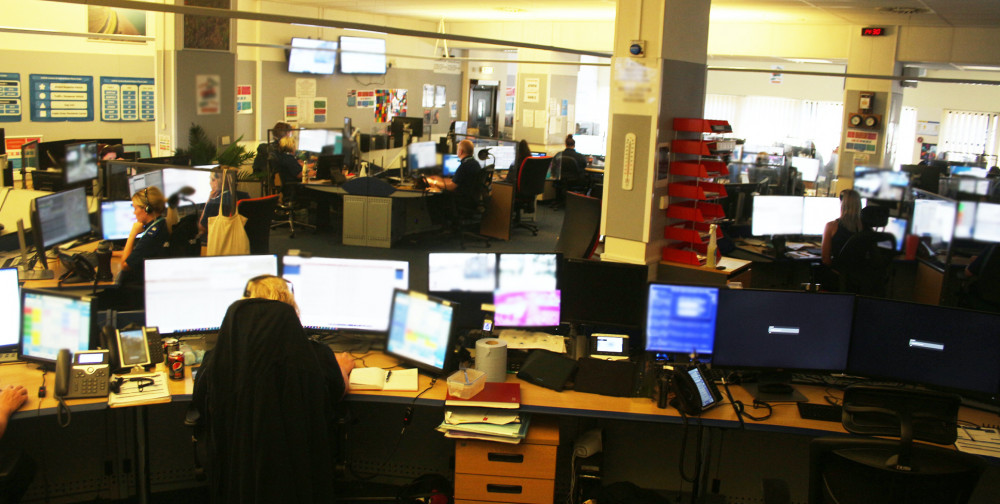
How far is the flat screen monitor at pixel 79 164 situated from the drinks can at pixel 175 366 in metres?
3.64

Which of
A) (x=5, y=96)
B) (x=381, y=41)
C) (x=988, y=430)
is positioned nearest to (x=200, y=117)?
(x=5, y=96)

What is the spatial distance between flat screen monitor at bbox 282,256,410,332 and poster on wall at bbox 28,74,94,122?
6087mm

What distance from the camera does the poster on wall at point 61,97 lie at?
7.98 meters

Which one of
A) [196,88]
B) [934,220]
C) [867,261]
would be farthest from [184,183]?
[934,220]

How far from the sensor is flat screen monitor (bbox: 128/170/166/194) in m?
5.45

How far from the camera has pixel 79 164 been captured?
20.5 ft

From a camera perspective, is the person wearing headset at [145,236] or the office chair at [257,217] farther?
the office chair at [257,217]

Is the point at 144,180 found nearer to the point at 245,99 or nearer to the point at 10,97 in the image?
Answer: the point at 10,97

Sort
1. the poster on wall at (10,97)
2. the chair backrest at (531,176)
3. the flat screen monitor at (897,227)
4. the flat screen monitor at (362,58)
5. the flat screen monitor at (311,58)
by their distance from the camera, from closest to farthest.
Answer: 1. the flat screen monitor at (897,227)
2. the poster on wall at (10,97)
3. the chair backrest at (531,176)
4. the flat screen monitor at (311,58)
5. the flat screen monitor at (362,58)

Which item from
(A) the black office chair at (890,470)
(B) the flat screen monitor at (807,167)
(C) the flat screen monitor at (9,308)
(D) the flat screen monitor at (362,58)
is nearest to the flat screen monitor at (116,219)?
(C) the flat screen monitor at (9,308)

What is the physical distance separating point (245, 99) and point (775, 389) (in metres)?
8.46

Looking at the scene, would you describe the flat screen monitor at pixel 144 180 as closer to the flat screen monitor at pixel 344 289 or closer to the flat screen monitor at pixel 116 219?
the flat screen monitor at pixel 116 219

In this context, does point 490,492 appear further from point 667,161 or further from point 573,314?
point 667,161

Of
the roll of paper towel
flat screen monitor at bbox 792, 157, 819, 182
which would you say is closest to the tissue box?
the roll of paper towel
